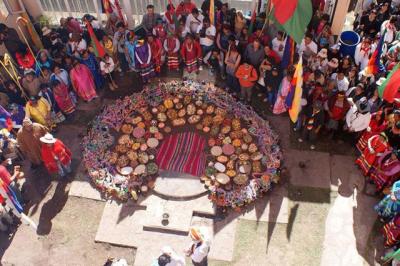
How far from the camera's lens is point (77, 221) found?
966 cm

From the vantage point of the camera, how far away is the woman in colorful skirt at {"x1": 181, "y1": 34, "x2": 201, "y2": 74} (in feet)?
37.7

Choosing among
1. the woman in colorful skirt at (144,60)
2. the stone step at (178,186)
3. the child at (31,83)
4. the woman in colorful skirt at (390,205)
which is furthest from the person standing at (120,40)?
the woman in colorful skirt at (390,205)

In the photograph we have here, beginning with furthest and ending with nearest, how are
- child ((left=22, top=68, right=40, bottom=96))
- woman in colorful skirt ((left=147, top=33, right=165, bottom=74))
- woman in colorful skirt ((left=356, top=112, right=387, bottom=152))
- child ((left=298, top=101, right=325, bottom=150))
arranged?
woman in colorful skirt ((left=147, top=33, right=165, bottom=74)) < child ((left=22, top=68, right=40, bottom=96)) < child ((left=298, top=101, right=325, bottom=150)) < woman in colorful skirt ((left=356, top=112, right=387, bottom=152))

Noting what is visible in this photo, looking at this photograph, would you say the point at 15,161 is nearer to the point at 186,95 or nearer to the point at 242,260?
the point at 186,95

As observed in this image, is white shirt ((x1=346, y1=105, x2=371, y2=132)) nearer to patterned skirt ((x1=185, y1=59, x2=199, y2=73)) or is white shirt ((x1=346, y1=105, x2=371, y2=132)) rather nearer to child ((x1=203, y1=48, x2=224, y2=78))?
child ((x1=203, y1=48, x2=224, y2=78))

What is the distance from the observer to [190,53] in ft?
38.4

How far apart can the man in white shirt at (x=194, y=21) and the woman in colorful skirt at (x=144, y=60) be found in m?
1.54

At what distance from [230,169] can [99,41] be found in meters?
5.49

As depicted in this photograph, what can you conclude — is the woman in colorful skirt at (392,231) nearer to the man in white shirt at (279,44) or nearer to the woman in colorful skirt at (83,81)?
the man in white shirt at (279,44)

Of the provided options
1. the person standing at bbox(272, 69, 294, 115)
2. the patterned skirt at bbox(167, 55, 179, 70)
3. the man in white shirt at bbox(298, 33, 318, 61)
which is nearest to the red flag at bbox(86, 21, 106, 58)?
the patterned skirt at bbox(167, 55, 179, 70)

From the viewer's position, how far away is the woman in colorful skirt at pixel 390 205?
8156mm

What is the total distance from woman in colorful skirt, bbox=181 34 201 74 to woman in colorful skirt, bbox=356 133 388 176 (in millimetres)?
5302

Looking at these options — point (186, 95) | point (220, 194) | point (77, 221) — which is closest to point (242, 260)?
point (220, 194)

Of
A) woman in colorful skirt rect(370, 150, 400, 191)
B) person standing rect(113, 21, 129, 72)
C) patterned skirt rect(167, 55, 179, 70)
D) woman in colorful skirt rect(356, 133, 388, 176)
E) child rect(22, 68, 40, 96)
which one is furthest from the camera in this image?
patterned skirt rect(167, 55, 179, 70)
